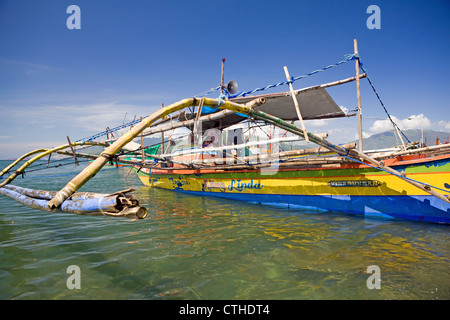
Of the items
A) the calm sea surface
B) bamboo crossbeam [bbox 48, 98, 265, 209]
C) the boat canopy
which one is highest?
the boat canopy

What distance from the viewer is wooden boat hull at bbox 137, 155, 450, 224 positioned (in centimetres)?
726

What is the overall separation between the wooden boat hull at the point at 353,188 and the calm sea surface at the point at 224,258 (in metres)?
0.68

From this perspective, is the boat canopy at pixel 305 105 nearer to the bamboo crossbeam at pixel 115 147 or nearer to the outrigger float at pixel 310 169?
the outrigger float at pixel 310 169

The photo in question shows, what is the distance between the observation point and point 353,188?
877 centimetres

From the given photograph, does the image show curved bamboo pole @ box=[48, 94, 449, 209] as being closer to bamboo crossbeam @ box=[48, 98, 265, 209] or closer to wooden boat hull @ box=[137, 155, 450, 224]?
bamboo crossbeam @ box=[48, 98, 265, 209]

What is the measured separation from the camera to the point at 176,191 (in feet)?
53.8

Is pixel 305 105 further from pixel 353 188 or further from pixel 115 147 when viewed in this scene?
pixel 115 147

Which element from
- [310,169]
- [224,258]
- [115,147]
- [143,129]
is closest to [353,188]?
[310,169]

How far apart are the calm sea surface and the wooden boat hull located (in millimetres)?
677

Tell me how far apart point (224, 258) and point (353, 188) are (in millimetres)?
6440

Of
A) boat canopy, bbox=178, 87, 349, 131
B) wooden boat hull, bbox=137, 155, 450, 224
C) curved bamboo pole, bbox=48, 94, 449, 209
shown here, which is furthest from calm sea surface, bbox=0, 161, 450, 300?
boat canopy, bbox=178, 87, 349, 131

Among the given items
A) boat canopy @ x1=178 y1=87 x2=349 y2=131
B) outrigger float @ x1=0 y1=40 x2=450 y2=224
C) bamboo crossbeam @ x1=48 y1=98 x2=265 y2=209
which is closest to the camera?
bamboo crossbeam @ x1=48 y1=98 x2=265 y2=209

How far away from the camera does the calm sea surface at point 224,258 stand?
3.71 metres
